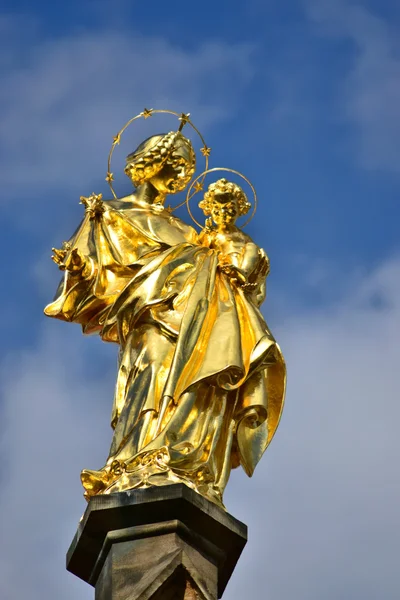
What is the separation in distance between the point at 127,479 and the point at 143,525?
0.35 meters

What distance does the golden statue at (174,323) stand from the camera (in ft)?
33.8

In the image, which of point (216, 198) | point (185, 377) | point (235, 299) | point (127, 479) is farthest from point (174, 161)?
point (127, 479)

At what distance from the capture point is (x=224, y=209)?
12078 millimetres

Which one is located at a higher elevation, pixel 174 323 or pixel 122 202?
pixel 122 202

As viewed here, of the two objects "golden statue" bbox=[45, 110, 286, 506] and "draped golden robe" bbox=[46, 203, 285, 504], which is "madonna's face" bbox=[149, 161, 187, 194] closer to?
"golden statue" bbox=[45, 110, 286, 506]

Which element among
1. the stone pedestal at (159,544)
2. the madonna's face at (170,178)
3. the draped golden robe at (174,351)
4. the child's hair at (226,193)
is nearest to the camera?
the stone pedestal at (159,544)

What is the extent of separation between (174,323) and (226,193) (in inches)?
55.9

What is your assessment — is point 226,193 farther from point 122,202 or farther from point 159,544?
point 159,544

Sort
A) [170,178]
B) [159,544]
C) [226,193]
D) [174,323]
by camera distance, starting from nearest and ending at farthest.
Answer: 1. [159,544]
2. [174,323]
3. [226,193]
4. [170,178]

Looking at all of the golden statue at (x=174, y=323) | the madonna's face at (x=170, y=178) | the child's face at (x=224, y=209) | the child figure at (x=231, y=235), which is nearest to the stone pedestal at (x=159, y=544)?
the golden statue at (x=174, y=323)

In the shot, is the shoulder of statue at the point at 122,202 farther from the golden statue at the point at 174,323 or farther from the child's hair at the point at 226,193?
the child's hair at the point at 226,193

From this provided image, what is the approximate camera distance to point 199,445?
1033 cm

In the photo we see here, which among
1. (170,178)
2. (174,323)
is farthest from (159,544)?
(170,178)

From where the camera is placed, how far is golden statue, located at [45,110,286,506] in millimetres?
10305
